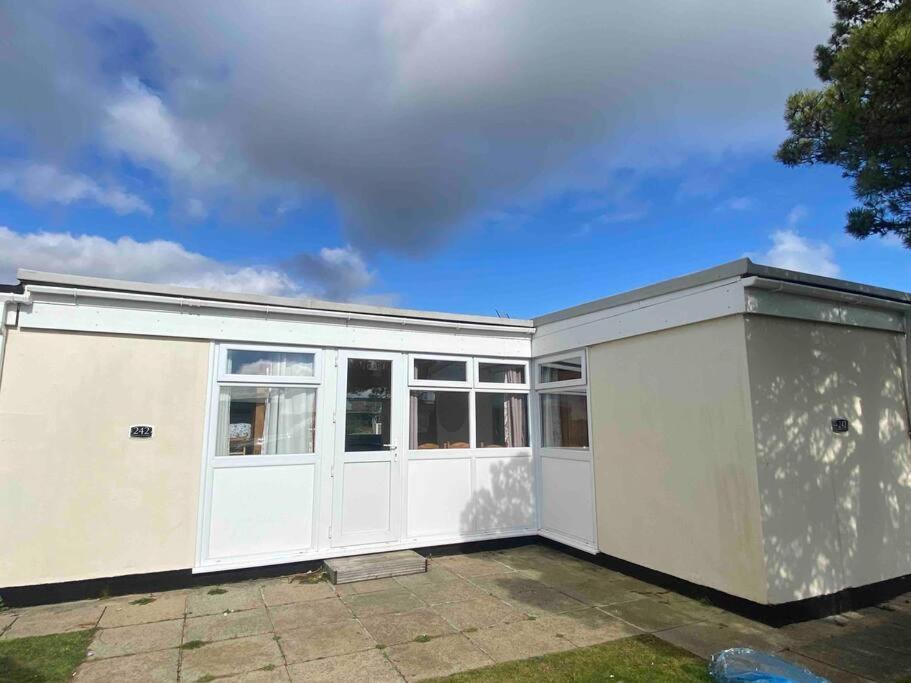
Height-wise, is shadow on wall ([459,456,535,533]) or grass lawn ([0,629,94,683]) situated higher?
shadow on wall ([459,456,535,533])

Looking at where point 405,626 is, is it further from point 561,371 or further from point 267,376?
point 561,371

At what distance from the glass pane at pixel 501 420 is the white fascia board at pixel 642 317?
2.63ft

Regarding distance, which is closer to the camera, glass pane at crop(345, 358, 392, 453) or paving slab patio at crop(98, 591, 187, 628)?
paving slab patio at crop(98, 591, 187, 628)

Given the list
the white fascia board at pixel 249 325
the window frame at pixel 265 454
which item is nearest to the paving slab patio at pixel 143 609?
the window frame at pixel 265 454

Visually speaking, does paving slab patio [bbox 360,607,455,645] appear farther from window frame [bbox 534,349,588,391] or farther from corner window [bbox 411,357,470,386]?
window frame [bbox 534,349,588,391]

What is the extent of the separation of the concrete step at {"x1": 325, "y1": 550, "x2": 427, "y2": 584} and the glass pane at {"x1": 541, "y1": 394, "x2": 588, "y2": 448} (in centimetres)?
235

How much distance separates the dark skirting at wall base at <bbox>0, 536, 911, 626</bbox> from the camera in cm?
384

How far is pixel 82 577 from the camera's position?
4.36 m

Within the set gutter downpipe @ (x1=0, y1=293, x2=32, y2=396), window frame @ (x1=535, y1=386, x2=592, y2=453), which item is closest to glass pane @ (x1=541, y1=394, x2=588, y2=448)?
window frame @ (x1=535, y1=386, x2=592, y2=453)

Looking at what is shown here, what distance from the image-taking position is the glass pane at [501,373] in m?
6.60

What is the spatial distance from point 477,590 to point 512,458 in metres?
2.15

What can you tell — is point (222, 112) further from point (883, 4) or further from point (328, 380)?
point (883, 4)

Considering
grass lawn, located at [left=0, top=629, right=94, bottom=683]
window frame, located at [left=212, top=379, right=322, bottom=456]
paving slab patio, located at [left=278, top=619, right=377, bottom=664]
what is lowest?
paving slab patio, located at [left=278, top=619, right=377, bottom=664]

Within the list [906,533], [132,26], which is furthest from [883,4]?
[132,26]
